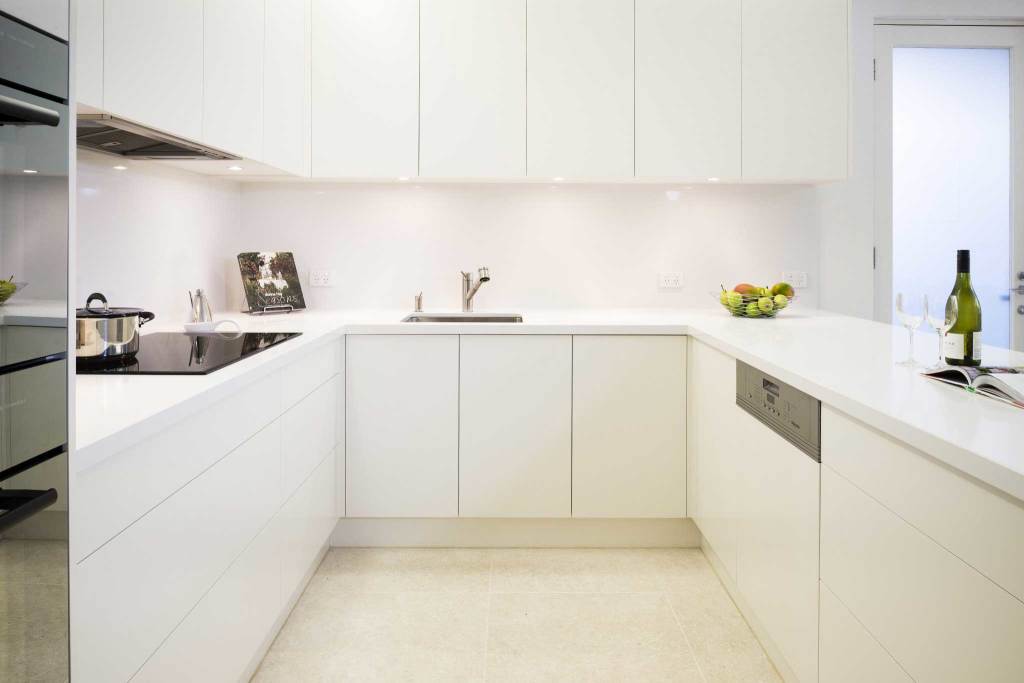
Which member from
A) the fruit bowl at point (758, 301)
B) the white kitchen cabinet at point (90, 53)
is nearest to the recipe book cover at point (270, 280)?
the white kitchen cabinet at point (90, 53)

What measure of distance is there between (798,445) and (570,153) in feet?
5.88

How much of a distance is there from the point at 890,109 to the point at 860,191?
43 cm

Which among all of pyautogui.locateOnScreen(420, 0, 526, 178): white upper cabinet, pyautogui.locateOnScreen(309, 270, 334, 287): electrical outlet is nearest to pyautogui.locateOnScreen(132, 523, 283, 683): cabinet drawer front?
pyautogui.locateOnScreen(309, 270, 334, 287): electrical outlet

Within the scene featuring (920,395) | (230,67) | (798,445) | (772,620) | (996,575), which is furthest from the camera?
(230,67)

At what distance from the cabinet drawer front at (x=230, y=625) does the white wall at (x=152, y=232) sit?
38.9 inches

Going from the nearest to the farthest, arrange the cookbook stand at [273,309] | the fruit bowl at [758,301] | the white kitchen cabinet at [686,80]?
the fruit bowl at [758,301] < the white kitchen cabinet at [686,80] < the cookbook stand at [273,309]

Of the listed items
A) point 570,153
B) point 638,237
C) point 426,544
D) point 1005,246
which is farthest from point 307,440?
point 1005,246

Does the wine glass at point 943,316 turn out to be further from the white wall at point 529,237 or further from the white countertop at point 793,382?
the white wall at point 529,237

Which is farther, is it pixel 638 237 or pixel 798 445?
pixel 638 237

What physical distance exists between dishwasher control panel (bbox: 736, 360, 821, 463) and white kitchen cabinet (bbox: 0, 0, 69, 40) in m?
1.54

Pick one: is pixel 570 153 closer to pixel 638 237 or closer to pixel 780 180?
pixel 638 237

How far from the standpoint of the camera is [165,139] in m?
2.09

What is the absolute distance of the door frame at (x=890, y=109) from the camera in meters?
3.73

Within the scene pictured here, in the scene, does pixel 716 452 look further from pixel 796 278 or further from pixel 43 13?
pixel 43 13
